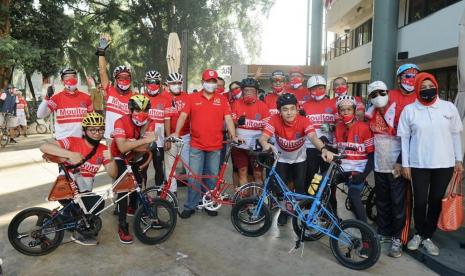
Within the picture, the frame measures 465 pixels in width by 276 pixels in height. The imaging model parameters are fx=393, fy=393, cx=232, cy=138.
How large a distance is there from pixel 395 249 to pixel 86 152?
361 cm

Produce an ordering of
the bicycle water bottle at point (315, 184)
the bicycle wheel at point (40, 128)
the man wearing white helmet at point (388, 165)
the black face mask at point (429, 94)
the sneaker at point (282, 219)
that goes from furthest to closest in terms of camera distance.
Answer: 1. the bicycle wheel at point (40, 128)
2. the sneaker at point (282, 219)
3. the man wearing white helmet at point (388, 165)
4. the bicycle water bottle at point (315, 184)
5. the black face mask at point (429, 94)

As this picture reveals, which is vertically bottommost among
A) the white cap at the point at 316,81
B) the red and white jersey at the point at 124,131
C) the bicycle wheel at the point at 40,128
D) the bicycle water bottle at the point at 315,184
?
the bicycle wheel at the point at 40,128

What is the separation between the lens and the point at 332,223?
421 cm

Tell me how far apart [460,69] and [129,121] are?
378cm

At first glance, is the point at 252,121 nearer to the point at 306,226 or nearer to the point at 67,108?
the point at 306,226

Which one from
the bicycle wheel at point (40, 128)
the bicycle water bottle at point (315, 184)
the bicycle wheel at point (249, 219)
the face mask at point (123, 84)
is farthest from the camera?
the bicycle wheel at point (40, 128)

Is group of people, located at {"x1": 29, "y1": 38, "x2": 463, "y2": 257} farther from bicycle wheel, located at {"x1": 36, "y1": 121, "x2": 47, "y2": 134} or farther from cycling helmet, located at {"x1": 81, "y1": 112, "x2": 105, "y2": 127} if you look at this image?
bicycle wheel, located at {"x1": 36, "y1": 121, "x2": 47, "y2": 134}

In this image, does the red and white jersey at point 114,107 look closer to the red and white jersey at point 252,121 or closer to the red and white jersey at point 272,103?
the red and white jersey at point 252,121

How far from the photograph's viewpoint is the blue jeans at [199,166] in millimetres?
5543

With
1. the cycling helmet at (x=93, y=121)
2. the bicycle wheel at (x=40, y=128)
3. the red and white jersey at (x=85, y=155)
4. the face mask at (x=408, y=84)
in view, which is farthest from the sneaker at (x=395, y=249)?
the bicycle wheel at (x=40, y=128)

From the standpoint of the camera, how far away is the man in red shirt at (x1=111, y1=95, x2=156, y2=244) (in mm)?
4539

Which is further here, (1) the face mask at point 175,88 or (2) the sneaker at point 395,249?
(1) the face mask at point 175,88

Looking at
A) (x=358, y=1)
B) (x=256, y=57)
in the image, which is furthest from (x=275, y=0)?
(x=358, y=1)

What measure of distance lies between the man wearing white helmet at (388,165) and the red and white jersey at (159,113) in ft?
9.76
